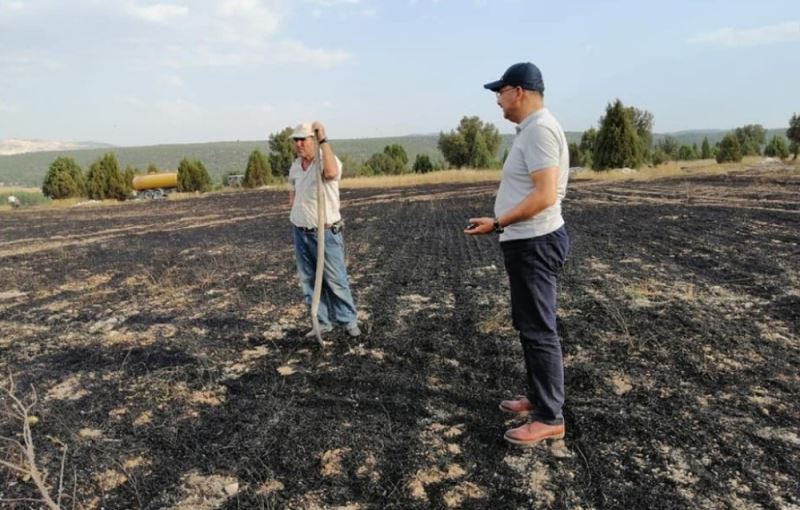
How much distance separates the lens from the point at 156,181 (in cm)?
3816

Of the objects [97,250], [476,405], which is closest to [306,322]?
[476,405]

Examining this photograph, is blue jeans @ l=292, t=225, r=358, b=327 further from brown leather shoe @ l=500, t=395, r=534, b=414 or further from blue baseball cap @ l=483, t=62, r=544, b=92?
blue baseball cap @ l=483, t=62, r=544, b=92

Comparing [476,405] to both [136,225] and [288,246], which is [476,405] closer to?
[288,246]

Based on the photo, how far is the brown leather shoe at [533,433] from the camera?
2682mm

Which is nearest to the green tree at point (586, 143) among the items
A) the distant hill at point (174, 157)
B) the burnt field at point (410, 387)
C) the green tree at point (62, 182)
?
the green tree at point (62, 182)

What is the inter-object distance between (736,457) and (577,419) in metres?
0.74

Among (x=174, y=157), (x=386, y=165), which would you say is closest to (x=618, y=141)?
(x=386, y=165)

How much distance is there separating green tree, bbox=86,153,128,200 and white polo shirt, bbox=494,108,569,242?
116ft

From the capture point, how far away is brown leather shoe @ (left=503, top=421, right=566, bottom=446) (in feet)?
8.80

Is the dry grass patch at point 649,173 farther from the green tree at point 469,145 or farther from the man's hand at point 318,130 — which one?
the man's hand at point 318,130

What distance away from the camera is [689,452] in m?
2.56

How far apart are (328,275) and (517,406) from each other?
199cm

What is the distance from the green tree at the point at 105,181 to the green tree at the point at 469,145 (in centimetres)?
2683

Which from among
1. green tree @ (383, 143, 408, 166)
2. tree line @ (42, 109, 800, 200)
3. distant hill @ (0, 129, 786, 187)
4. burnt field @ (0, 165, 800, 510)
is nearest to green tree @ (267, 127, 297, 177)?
tree line @ (42, 109, 800, 200)
